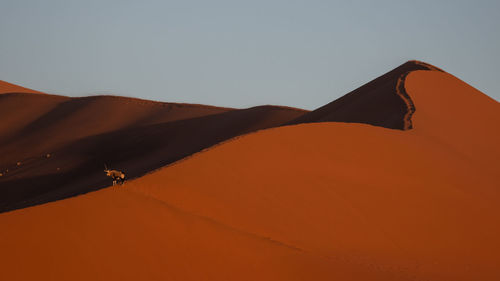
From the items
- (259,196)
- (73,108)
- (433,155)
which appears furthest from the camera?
(73,108)

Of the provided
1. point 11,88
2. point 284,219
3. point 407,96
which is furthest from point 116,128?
point 11,88

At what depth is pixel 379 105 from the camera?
22.6 m

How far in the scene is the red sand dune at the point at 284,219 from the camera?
714cm

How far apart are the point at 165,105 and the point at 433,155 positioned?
2877 cm

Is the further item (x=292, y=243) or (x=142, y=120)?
(x=142, y=120)

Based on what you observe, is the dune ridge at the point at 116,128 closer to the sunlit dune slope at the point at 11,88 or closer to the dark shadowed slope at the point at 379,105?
the dark shadowed slope at the point at 379,105

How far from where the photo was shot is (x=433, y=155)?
14805 millimetres

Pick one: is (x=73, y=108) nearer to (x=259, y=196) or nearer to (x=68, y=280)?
(x=259, y=196)

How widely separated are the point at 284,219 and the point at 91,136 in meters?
25.0

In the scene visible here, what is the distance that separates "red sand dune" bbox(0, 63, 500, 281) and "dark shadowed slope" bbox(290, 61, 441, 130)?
177 inches

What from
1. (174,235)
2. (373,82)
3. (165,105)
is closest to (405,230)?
(174,235)

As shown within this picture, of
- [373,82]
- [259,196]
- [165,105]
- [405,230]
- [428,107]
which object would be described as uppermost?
[165,105]

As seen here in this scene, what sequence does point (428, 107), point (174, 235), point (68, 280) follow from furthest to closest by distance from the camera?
point (428, 107), point (174, 235), point (68, 280)

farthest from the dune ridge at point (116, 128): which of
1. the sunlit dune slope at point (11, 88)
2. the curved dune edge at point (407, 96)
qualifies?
the sunlit dune slope at point (11, 88)
